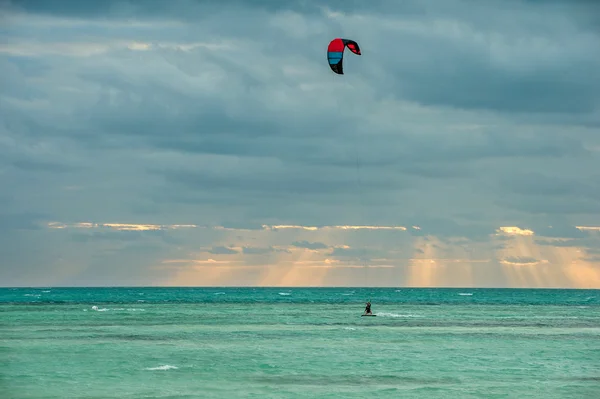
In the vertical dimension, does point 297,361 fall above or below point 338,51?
below

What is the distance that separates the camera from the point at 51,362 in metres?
43.0

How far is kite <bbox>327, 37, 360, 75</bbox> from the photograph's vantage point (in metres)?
47.8

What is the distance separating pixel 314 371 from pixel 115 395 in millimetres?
10381

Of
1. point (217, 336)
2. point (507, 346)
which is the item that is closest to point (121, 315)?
point (217, 336)

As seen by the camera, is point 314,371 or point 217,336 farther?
point 217,336

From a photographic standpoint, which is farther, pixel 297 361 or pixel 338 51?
pixel 338 51

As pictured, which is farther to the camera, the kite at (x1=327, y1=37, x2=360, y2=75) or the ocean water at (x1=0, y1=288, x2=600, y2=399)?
the kite at (x1=327, y1=37, x2=360, y2=75)

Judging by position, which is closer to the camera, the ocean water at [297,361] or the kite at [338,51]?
the ocean water at [297,361]

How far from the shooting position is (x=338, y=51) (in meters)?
48.3

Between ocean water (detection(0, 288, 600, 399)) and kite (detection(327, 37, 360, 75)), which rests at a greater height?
kite (detection(327, 37, 360, 75))

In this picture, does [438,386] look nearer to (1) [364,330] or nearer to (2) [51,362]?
(2) [51,362]

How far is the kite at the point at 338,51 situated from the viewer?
47844 millimetres

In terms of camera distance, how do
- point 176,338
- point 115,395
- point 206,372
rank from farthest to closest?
1. point 176,338
2. point 206,372
3. point 115,395

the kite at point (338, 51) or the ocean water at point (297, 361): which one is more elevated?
the kite at point (338, 51)
